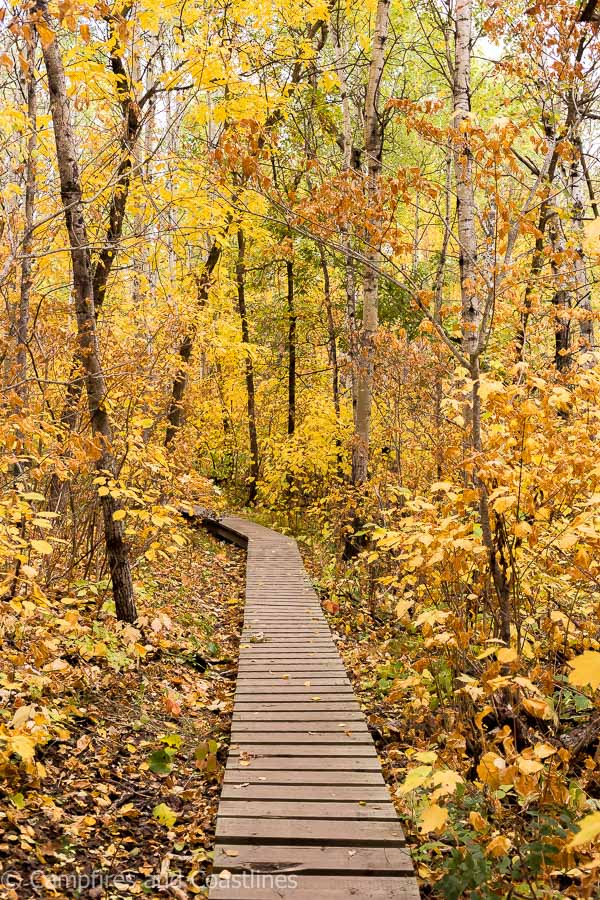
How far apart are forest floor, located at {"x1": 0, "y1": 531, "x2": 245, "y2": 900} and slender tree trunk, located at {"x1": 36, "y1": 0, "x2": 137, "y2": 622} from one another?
47 cm

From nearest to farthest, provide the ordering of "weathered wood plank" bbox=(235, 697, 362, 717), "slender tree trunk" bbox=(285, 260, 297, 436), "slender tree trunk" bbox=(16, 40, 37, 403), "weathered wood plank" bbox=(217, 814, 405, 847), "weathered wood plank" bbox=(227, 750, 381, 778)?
"weathered wood plank" bbox=(217, 814, 405, 847), "weathered wood plank" bbox=(227, 750, 381, 778), "weathered wood plank" bbox=(235, 697, 362, 717), "slender tree trunk" bbox=(16, 40, 37, 403), "slender tree trunk" bbox=(285, 260, 297, 436)

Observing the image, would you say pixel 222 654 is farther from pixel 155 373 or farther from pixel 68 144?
pixel 68 144

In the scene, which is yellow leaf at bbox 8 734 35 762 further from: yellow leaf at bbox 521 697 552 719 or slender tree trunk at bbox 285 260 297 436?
slender tree trunk at bbox 285 260 297 436

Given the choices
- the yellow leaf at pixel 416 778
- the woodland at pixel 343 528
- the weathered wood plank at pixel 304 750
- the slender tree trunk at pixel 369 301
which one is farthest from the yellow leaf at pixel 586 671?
the slender tree trunk at pixel 369 301

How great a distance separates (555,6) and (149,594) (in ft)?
21.4

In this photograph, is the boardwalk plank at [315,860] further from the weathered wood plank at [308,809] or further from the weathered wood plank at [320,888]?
the weathered wood plank at [308,809]

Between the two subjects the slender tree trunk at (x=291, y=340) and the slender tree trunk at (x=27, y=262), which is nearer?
the slender tree trunk at (x=27, y=262)

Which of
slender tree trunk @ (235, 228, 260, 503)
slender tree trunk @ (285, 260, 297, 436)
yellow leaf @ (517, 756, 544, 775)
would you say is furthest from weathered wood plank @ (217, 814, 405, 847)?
slender tree trunk @ (235, 228, 260, 503)

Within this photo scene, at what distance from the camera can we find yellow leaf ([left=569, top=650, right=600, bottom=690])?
1.66 meters

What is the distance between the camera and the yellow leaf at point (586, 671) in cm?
166

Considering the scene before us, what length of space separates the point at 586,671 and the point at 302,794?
2.46 m

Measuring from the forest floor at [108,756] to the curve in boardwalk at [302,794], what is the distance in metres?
0.28

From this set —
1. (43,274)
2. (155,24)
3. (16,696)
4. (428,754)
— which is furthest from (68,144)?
(428,754)

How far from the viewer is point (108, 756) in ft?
13.8
